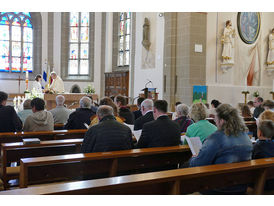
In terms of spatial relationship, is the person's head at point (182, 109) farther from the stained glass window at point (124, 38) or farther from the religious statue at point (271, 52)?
the stained glass window at point (124, 38)

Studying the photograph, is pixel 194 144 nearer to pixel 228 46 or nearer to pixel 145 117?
pixel 145 117

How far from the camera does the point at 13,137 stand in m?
4.79

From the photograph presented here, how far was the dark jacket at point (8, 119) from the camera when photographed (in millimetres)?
5086

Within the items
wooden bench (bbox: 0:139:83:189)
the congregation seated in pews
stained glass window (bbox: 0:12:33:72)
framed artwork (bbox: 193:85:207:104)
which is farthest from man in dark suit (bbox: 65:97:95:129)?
stained glass window (bbox: 0:12:33:72)

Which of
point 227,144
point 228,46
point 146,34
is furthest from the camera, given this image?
point 146,34

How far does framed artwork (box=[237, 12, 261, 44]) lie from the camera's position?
12.1 meters

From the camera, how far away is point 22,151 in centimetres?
413

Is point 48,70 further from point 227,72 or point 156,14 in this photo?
point 227,72

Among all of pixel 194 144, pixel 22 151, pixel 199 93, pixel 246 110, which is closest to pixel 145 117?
pixel 194 144

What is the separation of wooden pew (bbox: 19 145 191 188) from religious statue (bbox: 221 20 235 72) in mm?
7820

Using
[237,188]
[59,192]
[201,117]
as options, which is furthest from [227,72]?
[59,192]

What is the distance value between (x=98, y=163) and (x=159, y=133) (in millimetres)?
896

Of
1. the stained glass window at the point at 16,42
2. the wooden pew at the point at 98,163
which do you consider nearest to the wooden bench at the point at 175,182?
the wooden pew at the point at 98,163

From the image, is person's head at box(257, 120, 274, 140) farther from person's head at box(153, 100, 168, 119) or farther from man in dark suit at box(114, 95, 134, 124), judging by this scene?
→ man in dark suit at box(114, 95, 134, 124)
